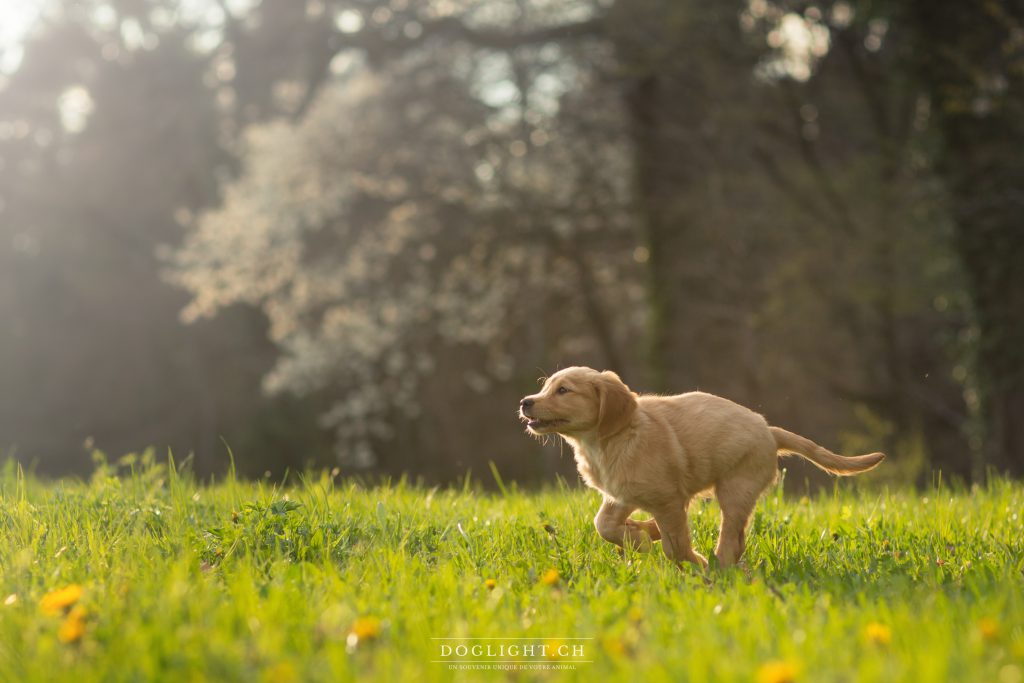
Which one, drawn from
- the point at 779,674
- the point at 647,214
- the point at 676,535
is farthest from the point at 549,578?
the point at 647,214

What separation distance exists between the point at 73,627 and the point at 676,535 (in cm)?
291

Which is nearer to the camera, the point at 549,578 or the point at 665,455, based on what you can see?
the point at 549,578

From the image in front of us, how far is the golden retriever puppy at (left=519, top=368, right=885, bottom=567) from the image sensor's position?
4910 millimetres

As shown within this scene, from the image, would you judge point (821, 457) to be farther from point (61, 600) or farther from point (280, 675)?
point (61, 600)

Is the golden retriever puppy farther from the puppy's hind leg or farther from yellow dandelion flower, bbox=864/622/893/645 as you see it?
yellow dandelion flower, bbox=864/622/893/645

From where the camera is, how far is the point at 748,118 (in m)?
16.0

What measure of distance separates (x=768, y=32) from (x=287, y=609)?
14233 millimetres

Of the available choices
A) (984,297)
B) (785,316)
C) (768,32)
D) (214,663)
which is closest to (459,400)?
(785,316)

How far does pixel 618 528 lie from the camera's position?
511cm

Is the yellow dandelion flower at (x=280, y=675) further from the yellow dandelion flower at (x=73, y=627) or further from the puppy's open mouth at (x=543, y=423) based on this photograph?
the puppy's open mouth at (x=543, y=423)

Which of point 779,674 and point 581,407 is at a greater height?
point 581,407

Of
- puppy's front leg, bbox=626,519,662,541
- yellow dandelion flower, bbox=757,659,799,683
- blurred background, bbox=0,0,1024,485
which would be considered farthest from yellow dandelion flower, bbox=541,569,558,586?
blurred background, bbox=0,0,1024,485

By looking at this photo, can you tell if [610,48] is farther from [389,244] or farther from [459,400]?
[459,400]

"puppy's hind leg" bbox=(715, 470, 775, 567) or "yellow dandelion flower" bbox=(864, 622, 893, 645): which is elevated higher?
"yellow dandelion flower" bbox=(864, 622, 893, 645)
